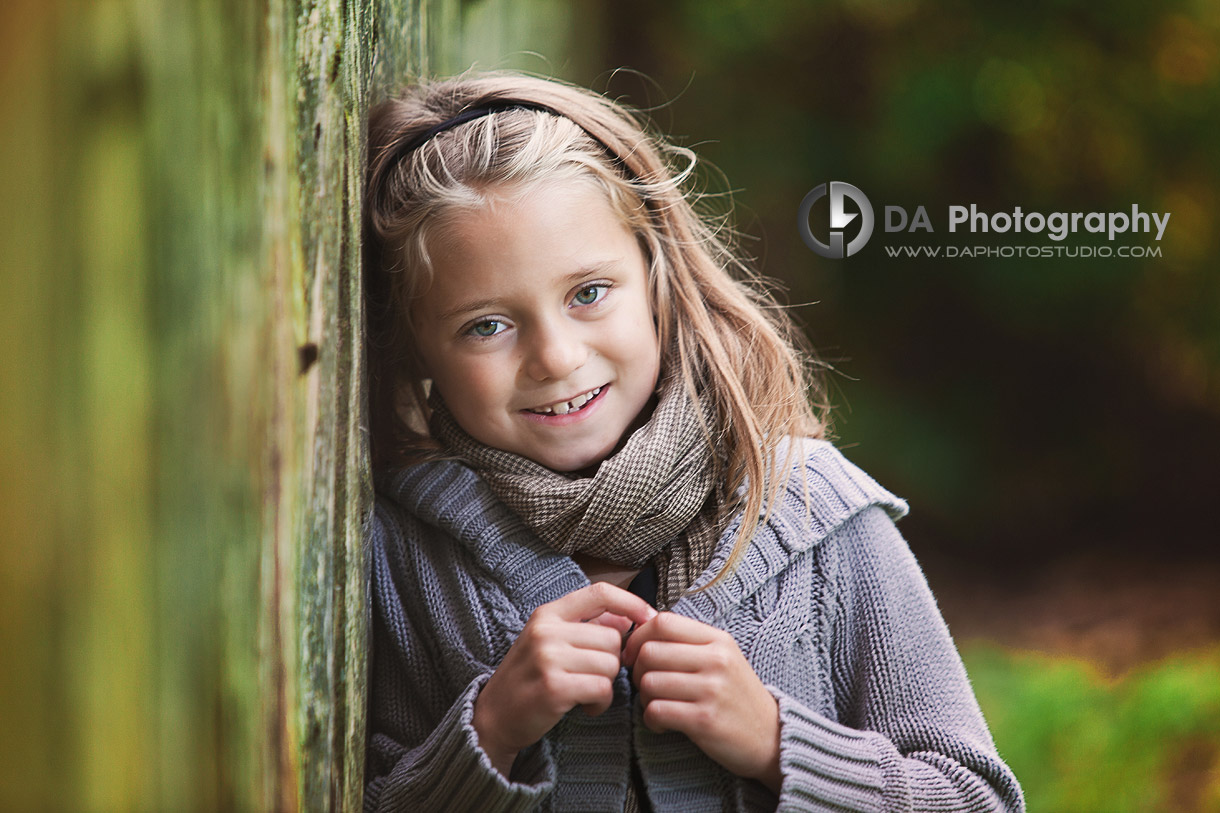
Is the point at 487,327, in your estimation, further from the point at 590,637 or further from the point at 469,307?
the point at 590,637

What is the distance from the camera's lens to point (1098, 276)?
1.94 metres

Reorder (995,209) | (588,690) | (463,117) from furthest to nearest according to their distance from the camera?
(995,209) → (463,117) → (588,690)

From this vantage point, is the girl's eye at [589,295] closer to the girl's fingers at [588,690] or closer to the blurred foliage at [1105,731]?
the girl's fingers at [588,690]

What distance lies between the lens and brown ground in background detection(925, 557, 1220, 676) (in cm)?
191

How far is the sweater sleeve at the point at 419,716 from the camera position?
1.74ft

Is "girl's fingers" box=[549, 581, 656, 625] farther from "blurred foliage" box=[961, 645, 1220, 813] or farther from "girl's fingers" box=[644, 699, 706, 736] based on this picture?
"blurred foliage" box=[961, 645, 1220, 813]

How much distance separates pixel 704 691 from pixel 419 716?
18cm

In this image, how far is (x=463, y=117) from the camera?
62 centimetres

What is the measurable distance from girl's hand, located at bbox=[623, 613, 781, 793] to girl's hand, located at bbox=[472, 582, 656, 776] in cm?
2

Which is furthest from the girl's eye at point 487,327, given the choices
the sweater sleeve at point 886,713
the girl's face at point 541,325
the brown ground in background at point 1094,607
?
the brown ground in background at point 1094,607

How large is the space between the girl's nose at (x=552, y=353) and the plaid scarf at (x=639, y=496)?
0.05m

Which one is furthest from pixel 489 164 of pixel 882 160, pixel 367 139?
pixel 882 160

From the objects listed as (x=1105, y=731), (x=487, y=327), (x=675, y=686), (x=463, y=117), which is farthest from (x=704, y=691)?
(x=1105, y=731)

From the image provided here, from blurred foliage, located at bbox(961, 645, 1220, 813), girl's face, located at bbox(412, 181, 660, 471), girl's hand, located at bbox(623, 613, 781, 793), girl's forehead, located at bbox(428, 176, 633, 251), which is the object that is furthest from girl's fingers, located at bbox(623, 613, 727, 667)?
blurred foliage, located at bbox(961, 645, 1220, 813)
